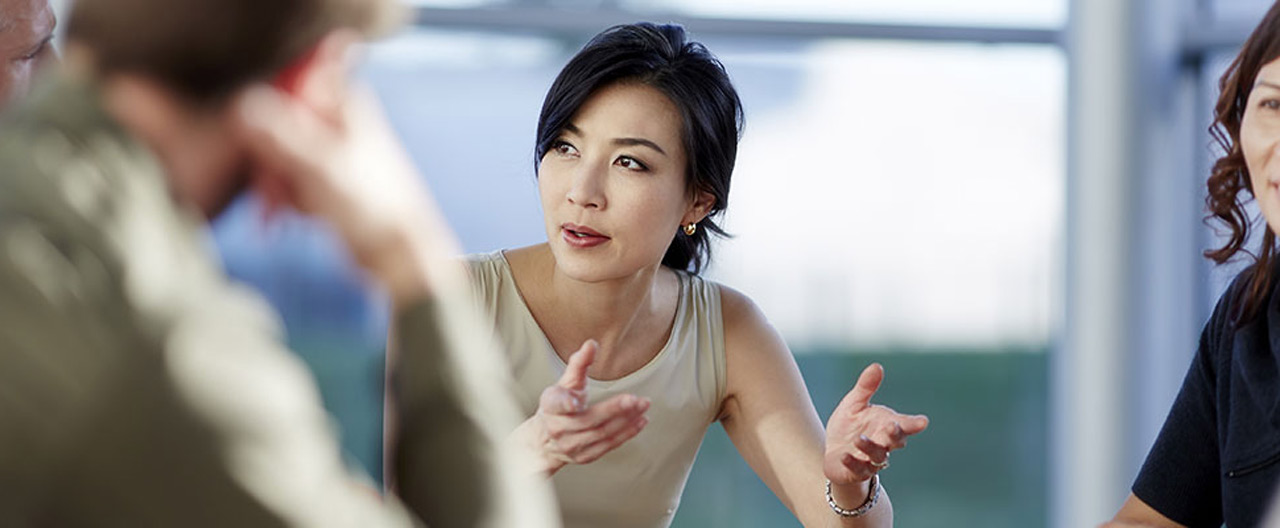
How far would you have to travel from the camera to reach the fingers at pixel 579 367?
1.49 meters

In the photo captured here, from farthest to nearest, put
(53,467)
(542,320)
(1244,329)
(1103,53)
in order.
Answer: (1103,53) < (542,320) < (1244,329) < (53,467)

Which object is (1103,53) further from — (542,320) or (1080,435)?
(542,320)

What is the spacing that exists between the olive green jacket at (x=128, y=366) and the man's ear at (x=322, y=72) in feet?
0.30

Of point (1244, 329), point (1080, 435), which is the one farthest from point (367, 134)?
point (1080, 435)

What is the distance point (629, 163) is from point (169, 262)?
1.25m

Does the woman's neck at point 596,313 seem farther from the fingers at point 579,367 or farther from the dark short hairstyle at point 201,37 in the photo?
the dark short hairstyle at point 201,37

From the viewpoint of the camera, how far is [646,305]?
215cm

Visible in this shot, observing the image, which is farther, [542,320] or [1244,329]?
[542,320]

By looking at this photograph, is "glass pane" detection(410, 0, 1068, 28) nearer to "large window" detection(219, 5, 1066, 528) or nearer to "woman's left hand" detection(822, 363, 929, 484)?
"large window" detection(219, 5, 1066, 528)

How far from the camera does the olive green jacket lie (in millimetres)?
705

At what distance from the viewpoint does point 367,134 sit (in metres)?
0.87

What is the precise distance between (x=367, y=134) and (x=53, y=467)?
279 mm

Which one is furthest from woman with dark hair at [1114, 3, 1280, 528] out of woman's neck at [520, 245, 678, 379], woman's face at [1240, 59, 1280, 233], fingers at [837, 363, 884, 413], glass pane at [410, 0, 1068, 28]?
glass pane at [410, 0, 1068, 28]

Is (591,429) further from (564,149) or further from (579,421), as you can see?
(564,149)
